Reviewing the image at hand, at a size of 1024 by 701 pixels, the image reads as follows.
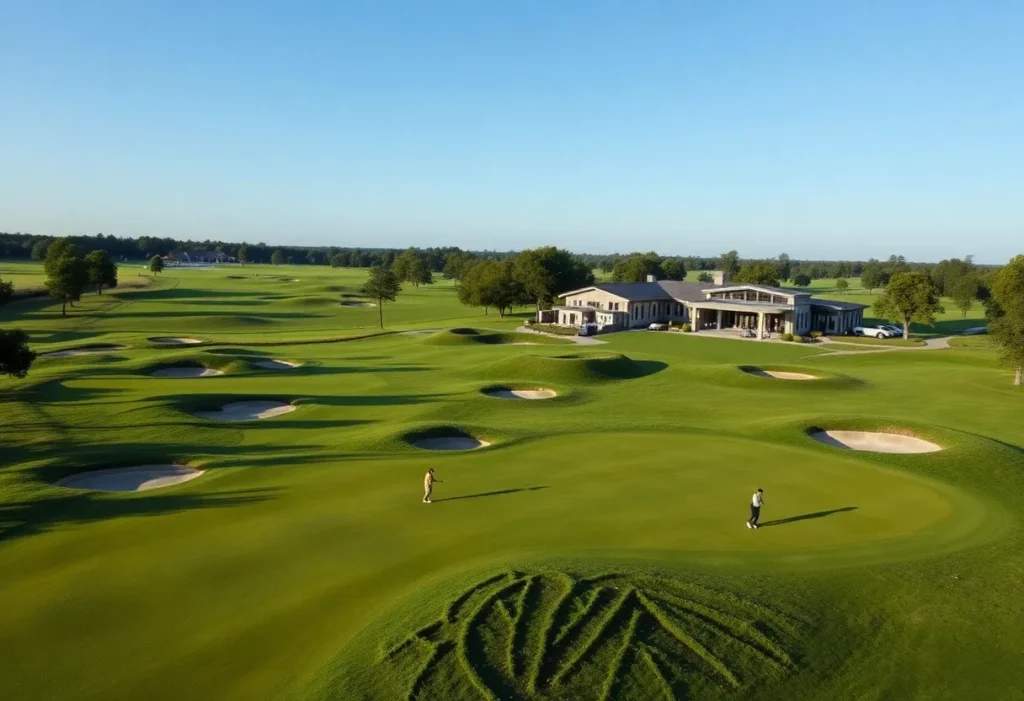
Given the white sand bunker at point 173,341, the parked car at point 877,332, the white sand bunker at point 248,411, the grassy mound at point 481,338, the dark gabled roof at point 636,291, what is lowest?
the white sand bunker at point 248,411

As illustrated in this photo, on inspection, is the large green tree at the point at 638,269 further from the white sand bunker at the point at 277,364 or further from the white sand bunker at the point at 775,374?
the white sand bunker at the point at 277,364

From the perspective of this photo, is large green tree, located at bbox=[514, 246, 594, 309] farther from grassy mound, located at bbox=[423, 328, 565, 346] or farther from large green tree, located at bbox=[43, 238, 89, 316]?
large green tree, located at bbox=[43, 238, 89, 316]

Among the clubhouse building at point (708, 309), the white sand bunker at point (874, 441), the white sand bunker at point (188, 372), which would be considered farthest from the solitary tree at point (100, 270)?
the white sand bunker at point (874, 441)

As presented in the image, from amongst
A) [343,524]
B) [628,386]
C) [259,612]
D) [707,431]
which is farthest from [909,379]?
[259,612]

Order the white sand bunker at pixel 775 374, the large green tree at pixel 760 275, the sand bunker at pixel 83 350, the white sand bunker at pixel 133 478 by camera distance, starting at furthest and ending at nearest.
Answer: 1. the large green tree at pixel 760 275
2. the sand bunker at pixel 83 350
3. the white sand bunker at pixel 775 374
4. the white sand bunker at pixel 133 478

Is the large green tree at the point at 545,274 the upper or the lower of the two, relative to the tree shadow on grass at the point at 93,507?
upper
